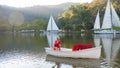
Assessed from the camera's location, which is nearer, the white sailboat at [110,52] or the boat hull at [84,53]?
the white sailboat at [110,52]

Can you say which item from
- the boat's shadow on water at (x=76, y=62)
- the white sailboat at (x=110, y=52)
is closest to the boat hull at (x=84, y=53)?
the boat's shadow on water at (x=76, y=62)

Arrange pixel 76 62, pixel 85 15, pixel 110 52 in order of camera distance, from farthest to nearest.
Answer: pixel 85 15
pixel 110 52
pixel 76 62

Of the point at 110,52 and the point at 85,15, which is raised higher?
the point at 85,15

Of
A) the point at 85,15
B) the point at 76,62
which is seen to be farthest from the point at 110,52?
the point at 85,15

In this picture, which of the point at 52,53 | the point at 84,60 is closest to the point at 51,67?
the point at 84,60

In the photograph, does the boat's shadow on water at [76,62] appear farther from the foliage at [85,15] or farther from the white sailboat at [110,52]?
the foliage at [85,15]

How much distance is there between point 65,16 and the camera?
447 ft

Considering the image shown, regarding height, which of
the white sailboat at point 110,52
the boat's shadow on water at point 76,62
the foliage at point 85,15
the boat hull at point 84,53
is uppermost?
the foliage at point 85,15

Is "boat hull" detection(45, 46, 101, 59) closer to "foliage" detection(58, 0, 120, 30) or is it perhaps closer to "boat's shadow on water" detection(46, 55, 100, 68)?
"boat's shadow on water" detection(46, 55, 100, 68)

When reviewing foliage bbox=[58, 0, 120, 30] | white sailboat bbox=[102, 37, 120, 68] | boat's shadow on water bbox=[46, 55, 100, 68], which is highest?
foliage bbox=[58, 0, 120, 30]

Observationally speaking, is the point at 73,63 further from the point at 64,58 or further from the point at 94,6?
the point at 94,6

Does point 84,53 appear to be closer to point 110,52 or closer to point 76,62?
point 76,62

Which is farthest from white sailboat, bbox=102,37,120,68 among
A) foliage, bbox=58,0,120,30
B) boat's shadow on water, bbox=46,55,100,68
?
foliage, bbox=58,0,120,30

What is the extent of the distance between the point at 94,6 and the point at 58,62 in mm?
94280
